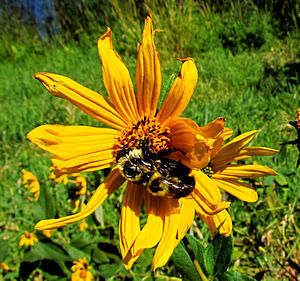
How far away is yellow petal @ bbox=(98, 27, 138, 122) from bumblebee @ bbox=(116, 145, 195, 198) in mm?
203

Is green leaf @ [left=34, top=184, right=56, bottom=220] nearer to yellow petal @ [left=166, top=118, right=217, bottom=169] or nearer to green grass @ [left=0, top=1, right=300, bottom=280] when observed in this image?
green grass @ [left=0, top=1, right=300, bottom=280]

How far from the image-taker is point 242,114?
2717mm

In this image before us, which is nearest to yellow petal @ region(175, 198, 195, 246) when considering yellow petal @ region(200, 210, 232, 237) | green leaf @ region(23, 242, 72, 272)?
yellow petal @ region(200, 210, 232, 237)

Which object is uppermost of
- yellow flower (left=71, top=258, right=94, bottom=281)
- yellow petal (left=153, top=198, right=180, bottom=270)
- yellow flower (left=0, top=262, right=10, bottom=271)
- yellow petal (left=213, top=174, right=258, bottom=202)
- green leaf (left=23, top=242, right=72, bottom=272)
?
yellow petal (left=213, top=174, right=258, bottom=202)

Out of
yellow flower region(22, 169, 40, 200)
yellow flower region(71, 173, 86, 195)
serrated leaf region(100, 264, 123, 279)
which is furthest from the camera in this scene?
yellow flower region(22, 169, 40, 200)

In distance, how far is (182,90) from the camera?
109 cm

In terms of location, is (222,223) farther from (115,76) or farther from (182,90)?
(115,76)

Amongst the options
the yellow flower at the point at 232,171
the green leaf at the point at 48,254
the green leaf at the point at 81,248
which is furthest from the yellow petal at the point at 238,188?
the green leaf at the point at 48,254

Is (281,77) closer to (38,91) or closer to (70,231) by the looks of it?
(70,231)

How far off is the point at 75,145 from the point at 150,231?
1.41 feet

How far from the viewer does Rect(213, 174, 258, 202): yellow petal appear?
3.64ft

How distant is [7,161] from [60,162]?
256 centimetres

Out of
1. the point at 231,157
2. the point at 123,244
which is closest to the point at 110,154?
the point at 123,244

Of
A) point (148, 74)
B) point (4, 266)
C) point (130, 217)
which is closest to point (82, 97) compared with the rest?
point (148, 74)
